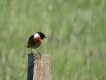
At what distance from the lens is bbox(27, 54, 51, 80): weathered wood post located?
4.21 m

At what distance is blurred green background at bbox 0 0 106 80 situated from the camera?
20.6 feet

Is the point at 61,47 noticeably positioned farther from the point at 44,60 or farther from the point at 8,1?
the point at 44,60

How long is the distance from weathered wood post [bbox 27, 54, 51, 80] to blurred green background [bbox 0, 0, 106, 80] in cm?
172

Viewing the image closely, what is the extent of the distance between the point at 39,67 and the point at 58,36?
2.92 m

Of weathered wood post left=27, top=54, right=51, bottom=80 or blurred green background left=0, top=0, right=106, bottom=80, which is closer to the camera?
weathered wood post left=27, top=54, right=51, bottom=80

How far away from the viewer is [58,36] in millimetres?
7137

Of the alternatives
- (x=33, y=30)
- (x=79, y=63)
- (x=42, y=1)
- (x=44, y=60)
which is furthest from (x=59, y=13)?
(x=44, y=60)

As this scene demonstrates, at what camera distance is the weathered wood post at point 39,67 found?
4.21m

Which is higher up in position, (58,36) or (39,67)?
(58,36)

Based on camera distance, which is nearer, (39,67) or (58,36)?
(39,67)

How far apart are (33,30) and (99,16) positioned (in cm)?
164

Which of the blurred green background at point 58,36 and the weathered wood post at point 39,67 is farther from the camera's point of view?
the blurred green background at point 58,36

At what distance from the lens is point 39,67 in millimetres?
4234

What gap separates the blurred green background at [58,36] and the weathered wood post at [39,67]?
1719mm
